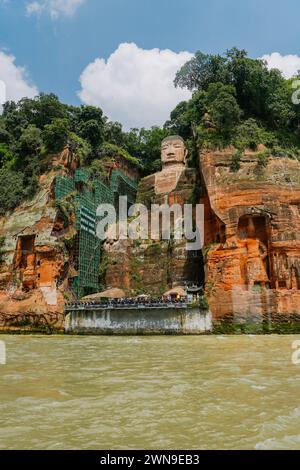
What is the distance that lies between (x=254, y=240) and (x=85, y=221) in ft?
49.5

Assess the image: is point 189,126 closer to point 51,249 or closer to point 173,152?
point 173,152

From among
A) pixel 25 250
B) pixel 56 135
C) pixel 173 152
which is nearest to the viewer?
pixel 25 250

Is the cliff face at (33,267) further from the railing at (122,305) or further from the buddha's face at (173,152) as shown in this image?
the buddha's face at (173,152)

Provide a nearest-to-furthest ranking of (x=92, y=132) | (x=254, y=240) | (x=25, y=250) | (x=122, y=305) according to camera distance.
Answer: (x=122, y=305)
(x=254, y=240)
(x=25, y=250)
(x=92, y=132)

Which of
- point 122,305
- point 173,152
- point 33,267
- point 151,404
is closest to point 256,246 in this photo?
point 122,305

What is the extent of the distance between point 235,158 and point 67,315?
16.7m

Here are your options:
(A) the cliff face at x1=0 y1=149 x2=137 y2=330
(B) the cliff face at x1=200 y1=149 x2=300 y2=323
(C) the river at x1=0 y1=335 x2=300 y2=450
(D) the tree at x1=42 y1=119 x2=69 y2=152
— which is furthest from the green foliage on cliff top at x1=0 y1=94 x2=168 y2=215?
(C) the river at x1=0 y1=335 x2=300 y2=450

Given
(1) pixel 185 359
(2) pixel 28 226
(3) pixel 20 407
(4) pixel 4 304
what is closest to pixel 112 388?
(3) pixel 20 407

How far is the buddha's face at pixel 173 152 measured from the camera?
149 ft

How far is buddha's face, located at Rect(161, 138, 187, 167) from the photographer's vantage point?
1794 inches

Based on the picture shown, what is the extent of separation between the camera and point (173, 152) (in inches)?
1801

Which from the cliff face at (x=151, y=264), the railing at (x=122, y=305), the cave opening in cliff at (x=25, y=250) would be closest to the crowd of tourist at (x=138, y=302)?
the railing at (x=122, y=305)

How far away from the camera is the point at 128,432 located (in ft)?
19.6
